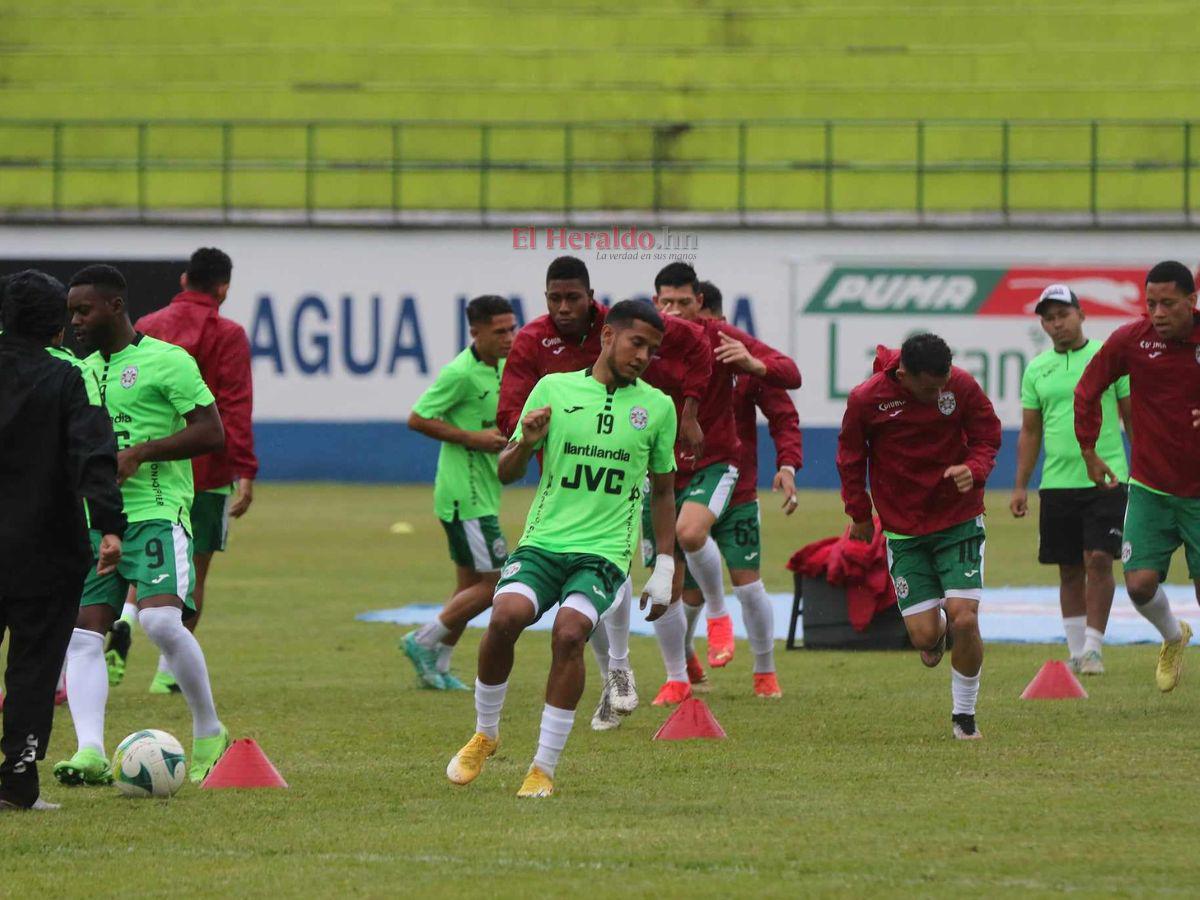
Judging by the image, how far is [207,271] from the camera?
11.2 meters

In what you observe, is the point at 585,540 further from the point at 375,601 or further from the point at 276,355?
the point at 276,355

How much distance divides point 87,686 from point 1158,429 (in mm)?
5509

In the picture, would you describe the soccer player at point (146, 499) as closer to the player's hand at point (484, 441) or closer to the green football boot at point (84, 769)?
the green football boot at point (84, 769)

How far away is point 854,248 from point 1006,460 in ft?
12.3

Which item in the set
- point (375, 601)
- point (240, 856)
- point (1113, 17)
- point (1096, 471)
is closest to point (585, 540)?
point (240, 856)

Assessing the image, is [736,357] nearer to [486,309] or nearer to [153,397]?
[486,309]

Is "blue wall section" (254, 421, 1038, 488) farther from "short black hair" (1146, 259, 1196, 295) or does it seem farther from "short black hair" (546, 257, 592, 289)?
"short black hair" (546, 257, 592, 289)

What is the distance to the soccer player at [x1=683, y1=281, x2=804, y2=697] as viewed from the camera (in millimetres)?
11180

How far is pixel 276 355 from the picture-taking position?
29984mm

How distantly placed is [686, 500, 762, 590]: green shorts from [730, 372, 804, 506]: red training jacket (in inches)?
2.5

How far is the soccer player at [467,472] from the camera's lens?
11.6 meters

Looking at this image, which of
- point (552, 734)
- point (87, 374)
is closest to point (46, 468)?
point (87, 374)

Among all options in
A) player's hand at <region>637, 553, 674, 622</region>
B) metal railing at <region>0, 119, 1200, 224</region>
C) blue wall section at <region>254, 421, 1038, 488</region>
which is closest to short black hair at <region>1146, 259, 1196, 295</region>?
player's hand at <region>637, 553, 674, 622</region>

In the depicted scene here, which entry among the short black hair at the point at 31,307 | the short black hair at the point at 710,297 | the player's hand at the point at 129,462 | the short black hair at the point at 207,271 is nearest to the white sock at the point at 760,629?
the short black hair at the point at 710,297
